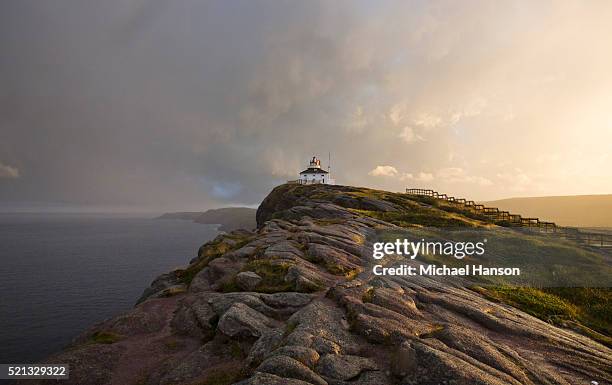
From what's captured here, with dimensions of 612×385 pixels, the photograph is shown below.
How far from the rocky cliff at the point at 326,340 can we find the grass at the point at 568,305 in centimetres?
315

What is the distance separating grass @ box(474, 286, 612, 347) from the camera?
2256cm

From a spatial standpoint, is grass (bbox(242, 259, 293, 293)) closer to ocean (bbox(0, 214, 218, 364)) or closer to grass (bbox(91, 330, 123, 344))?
grass (bbox(91, 330, 123, 344))

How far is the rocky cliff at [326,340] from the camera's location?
10836 mm

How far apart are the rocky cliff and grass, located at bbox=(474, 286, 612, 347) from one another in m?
3.15

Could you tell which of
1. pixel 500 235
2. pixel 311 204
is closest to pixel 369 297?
pixel 500 235

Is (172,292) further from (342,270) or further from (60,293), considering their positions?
(60,293)

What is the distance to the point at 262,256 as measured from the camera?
28.3 m

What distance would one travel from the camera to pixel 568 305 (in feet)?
88.2

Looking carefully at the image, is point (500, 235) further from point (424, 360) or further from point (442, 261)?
point (424, 360)

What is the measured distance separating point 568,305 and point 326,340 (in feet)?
89.9

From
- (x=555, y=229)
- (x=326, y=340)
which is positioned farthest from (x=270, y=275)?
(x=555, y=229)

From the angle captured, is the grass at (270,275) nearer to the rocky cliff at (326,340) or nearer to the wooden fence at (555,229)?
the rocky cliff at (326,340)

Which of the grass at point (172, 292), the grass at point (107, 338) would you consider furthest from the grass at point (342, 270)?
the grass at point (107, 338)

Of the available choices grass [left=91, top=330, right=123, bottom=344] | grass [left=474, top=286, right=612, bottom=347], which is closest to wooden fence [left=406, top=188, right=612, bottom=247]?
grass [left=474, top=286, right=612, bottom=347]
